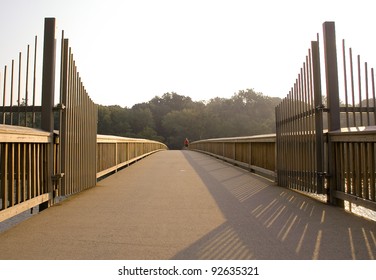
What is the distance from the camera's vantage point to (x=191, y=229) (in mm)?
4219

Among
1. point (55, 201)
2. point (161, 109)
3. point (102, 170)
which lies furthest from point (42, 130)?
point (161, 109)

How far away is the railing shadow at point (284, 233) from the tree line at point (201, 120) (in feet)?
258

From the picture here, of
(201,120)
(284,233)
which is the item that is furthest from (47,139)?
(201,120)

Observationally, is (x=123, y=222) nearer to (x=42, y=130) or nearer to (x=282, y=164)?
(x=42, y=130)

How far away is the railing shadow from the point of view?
3.32m

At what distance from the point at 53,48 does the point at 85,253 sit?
3850 millimetres

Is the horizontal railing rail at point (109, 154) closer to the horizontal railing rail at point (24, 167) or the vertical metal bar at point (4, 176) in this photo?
the horizontal railing rail at point (24, 167)

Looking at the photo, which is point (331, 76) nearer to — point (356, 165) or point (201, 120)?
point (356, 165)

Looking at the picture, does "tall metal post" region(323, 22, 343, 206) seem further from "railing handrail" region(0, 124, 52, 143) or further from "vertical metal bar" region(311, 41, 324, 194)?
"railing handrail" region(0, 124, 52, 143)

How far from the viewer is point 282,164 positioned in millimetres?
7574

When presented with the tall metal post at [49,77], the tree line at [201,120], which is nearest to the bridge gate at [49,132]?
the tall metal post at [49,77]

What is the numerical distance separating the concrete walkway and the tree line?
78594 millimetres

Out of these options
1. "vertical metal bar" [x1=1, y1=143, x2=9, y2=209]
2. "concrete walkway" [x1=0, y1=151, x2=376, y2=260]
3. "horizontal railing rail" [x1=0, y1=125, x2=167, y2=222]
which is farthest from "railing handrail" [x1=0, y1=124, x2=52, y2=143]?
"concrete walkway" [x1=0, y1=151, x2=376, y2=260]

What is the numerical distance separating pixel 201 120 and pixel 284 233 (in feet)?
293
